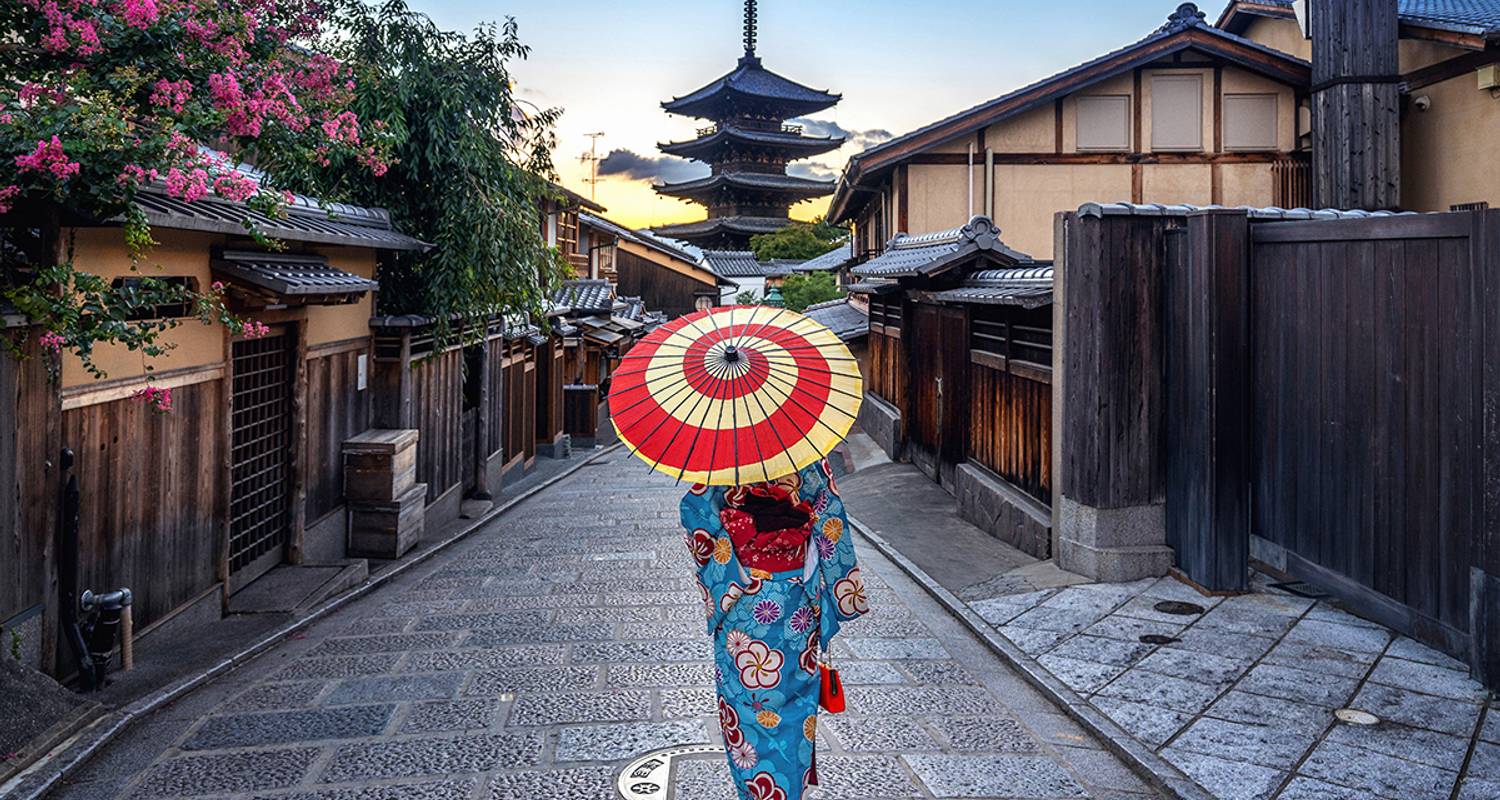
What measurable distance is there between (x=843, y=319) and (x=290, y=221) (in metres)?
19.0

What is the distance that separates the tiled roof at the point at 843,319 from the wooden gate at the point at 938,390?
14.1ft

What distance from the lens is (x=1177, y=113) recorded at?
19.1 m

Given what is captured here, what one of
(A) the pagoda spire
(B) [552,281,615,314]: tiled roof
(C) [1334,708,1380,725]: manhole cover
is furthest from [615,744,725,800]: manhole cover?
(A) the pagoda spire

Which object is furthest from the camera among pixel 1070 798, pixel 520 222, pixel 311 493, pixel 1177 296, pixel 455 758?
pixel 520 222

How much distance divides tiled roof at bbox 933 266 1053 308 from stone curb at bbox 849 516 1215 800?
113 inches

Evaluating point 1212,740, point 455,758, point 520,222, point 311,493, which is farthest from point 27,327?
point 520,222

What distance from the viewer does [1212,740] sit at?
544 cm

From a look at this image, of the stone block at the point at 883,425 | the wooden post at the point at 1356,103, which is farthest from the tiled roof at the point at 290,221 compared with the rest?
the wooden post at the point at 1356,103

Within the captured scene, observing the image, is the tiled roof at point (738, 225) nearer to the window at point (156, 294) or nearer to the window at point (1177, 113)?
the window at point (1177, 113)

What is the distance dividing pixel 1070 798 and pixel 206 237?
279 inches

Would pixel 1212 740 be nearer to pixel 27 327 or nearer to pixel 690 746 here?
pixel 690 746

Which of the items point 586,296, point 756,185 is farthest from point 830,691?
point 756,185

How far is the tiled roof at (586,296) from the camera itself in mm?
26484

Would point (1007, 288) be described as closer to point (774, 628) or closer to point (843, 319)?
point (774, 628)
